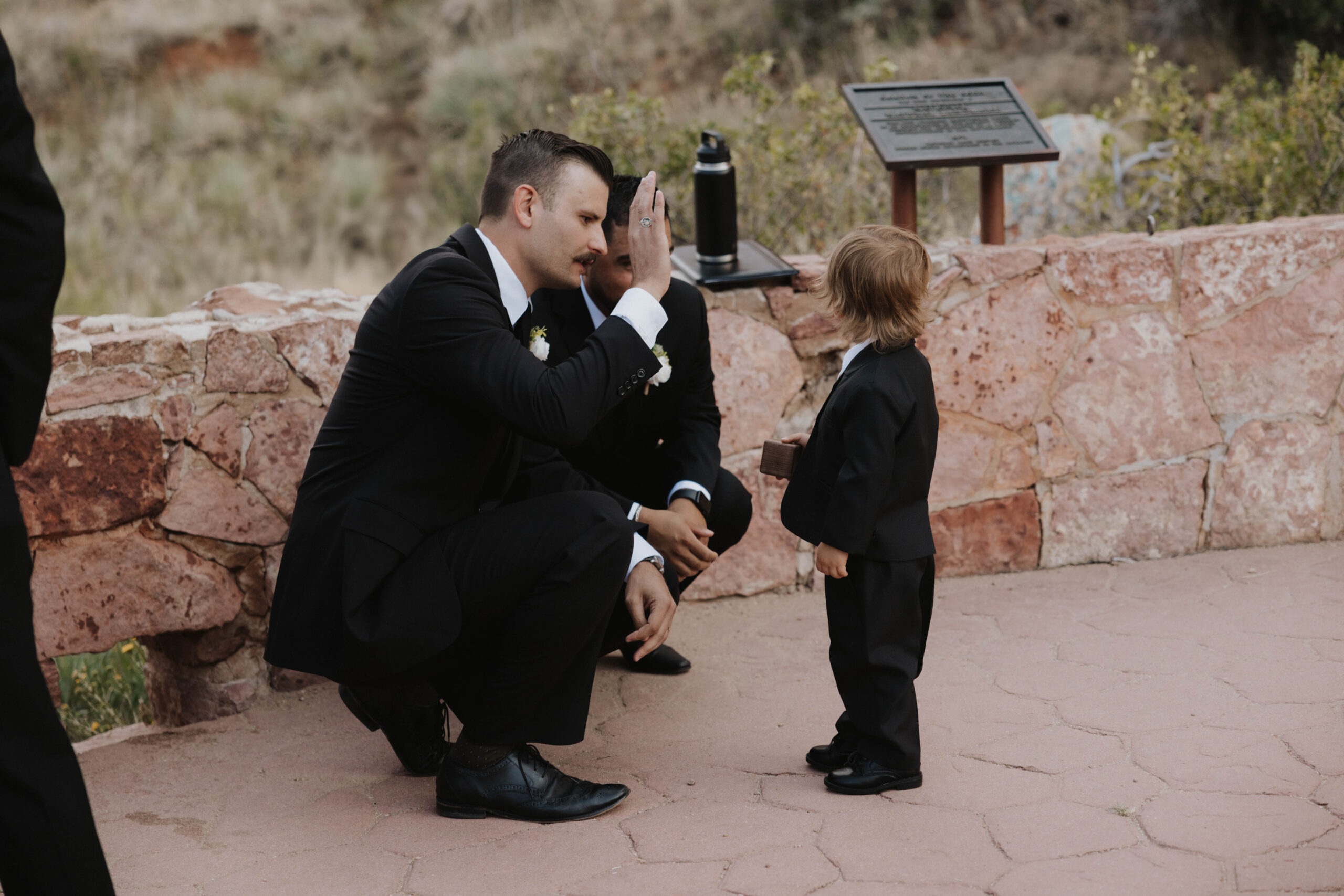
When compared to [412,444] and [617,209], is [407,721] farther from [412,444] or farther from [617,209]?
[617,209]

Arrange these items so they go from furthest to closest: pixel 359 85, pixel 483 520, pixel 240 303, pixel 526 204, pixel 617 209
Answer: pixel 359 85 < pixel 240 303 < pixel 617 209 < pixel 526 204 < pixel 483 520

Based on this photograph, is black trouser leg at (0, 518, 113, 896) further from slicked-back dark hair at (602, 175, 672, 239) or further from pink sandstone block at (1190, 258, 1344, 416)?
pink sandstone block at (1190, 258, 1344, 416)

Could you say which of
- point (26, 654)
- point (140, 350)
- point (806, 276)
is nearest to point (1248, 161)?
point (806, 276)

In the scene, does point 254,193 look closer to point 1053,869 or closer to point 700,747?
point 700,747

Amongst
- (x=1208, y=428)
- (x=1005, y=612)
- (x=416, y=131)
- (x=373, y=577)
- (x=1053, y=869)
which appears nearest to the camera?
(x=1053, y=869)

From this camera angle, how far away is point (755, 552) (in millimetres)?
3873

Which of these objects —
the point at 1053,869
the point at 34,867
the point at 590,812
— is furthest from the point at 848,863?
the point at 34,867

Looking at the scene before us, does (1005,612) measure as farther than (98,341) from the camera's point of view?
Yes

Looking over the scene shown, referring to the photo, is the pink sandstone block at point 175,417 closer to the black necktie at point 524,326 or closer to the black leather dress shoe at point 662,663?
the black necktie at point 524,326

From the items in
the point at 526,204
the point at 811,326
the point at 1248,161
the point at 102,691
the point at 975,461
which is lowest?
the point at 102,691

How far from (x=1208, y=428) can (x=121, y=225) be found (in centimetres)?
1062

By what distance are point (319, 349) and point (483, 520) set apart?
1004 millimetres

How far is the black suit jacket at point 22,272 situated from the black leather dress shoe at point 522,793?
109cm

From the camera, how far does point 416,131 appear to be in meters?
14.1
